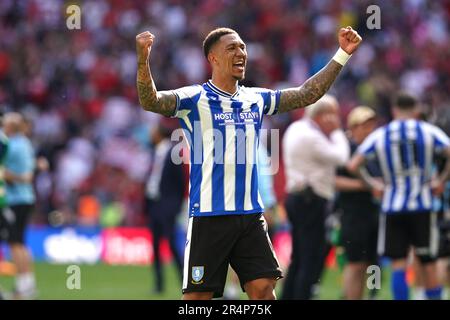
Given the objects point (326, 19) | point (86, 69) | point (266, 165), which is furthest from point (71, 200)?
point (266, 165)

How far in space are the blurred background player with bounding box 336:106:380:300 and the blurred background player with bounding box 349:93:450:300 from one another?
31 centimetres

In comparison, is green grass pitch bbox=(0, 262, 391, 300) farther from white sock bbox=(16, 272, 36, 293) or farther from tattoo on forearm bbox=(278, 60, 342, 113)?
tattoo on forearm bbox=(278, 60, 342, 113)

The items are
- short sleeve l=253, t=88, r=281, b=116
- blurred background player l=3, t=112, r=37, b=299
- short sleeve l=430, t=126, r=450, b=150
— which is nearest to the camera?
short sleeve l=253, t=88, r=281, b=116

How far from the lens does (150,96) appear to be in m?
6.71

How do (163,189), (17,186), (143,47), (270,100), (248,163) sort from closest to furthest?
(143,47) → (248,163) → (270,100) → (17,186) → (163,189)

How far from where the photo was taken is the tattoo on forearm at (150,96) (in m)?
6.64

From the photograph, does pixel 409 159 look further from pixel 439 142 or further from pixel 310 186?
pixel 310 186

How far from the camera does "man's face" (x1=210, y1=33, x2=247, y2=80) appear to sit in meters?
7.11

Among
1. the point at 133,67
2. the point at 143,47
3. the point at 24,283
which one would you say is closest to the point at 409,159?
the point at 143,47

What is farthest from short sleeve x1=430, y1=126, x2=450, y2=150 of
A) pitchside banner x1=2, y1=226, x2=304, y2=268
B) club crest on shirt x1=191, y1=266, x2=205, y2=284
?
pitchside banner x1=2, y1=226, x2=304, y2=268

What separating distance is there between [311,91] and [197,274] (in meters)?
1.50

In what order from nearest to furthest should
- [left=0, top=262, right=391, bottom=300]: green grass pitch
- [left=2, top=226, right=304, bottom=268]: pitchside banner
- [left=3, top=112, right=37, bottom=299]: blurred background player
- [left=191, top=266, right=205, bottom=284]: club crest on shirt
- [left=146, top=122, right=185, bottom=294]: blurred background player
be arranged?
1. [left=191, top=266, right=205, bottom=284]: club crest on shirt
2. [left=0, top=262, right=391, bottom=300]: green grass pitch
3. [left=3, top=112, right=37, bottom=299]: blurred background player
4. [left=146, top=122, right=185, bottom=294]: blurred background player
5. [left=2, top=226, right=304, bottom=268]: pitchside banner

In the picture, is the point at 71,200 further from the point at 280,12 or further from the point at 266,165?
the point at 266,165

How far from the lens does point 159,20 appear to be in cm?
2516
